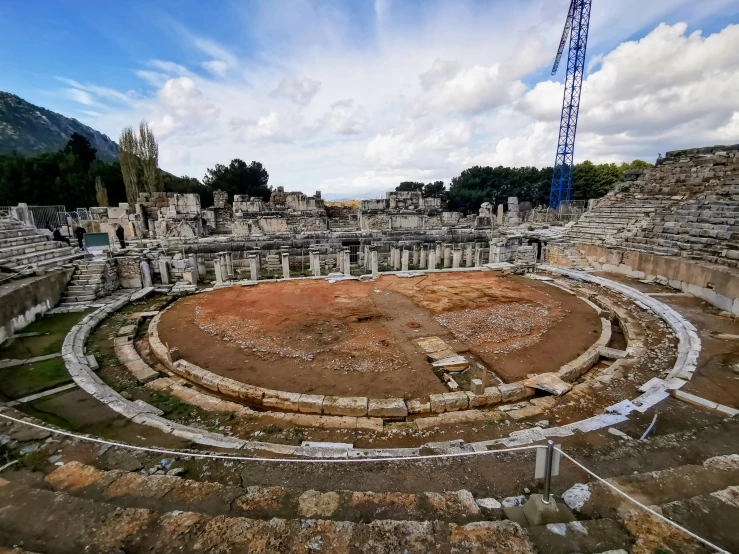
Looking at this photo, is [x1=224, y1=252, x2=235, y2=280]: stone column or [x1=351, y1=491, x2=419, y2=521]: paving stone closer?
[x1=351, y1=491, x2=419, y2=521]: paving stone

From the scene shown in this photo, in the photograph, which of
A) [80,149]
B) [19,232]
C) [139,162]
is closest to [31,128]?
[80,149]

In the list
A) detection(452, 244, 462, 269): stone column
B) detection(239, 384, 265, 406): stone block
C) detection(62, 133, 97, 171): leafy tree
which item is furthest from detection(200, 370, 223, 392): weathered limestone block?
detection(62, 133, 97, 171): leafy tree

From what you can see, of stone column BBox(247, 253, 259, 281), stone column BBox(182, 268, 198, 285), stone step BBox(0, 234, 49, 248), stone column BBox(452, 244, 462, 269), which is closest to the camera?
stone step BBox(0, 234, 49, 248)

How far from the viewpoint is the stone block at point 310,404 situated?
19.0ft

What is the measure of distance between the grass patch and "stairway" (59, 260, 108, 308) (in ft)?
14.7

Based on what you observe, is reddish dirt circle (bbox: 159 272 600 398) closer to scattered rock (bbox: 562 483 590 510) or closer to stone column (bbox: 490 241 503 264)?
scattered rock (bbox: 562 483 590 510)

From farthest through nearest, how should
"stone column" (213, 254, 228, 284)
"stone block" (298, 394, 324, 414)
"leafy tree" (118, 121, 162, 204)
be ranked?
"leafy tree" (118, 121, 162, 204)
"stone column" (213, 254, 228, 284)
"stone block" (298, 394, 324, 414)

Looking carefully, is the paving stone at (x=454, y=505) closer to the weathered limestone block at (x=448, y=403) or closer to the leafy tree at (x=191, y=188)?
the weathered limestone block at (x=448, y=403)

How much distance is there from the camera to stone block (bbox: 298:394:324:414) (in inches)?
229

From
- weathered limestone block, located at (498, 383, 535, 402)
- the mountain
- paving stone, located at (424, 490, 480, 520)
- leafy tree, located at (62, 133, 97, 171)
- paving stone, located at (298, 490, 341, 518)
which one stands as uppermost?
the mountain

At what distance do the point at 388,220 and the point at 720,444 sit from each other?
16.7m

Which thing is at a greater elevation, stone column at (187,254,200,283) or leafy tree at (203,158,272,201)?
leafy tree at (203,158,272,201)

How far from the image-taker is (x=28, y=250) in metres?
12.1

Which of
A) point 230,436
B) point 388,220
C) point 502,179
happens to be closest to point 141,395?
point 230,436
